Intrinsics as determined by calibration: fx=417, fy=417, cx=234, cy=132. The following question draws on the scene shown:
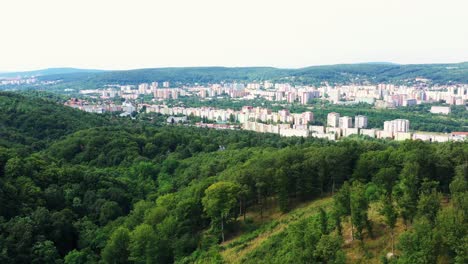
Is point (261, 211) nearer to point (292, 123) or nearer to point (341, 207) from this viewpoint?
point (341, 207)

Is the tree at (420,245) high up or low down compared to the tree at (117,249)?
up

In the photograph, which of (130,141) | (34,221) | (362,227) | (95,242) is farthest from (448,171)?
(130,141)

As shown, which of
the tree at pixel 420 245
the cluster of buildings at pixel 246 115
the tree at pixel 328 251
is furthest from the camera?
the cluster of buildings at pixel 246 115

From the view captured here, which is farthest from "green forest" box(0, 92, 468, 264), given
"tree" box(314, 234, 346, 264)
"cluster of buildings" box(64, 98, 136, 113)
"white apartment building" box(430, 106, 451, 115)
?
"white apartment building" box(430, 106, 451, 115)

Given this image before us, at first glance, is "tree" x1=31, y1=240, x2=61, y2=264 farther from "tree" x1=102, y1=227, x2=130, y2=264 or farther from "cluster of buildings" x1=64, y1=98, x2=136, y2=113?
"cluster of buildings" x1=64, y1=98, x2=136, y2=113

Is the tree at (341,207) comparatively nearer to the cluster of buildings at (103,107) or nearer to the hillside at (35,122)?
the hillside at (35,122)

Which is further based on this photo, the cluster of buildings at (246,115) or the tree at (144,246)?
the cluster of buildings at (246,115)

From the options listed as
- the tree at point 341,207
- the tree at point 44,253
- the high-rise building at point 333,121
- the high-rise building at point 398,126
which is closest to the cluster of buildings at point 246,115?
the high-rise building at point 333,121
